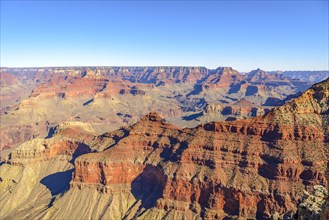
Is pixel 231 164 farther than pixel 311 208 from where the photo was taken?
Yes

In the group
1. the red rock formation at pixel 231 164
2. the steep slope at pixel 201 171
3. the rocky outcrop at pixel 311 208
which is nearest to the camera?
the rocky outcrop at pixel 311 208

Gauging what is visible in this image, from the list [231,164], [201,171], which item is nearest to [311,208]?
[231,164]

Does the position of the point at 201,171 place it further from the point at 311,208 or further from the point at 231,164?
the point at 311,208

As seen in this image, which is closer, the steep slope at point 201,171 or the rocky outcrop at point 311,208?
the rocky outcrop at point 311,208

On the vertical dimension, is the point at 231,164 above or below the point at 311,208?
below

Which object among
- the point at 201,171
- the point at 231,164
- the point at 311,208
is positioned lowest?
the point at 201,171

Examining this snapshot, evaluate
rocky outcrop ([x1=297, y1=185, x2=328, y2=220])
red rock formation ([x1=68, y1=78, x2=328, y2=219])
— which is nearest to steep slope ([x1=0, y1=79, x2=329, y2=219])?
red rock formation ([x1=68, y1=78, x2=328, y2=219])

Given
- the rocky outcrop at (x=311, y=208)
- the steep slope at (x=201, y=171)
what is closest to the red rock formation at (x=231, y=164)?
the steep slope at (x=201, y=171)

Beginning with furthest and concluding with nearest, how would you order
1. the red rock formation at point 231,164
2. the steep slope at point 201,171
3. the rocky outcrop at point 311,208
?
the steep slope at point 201,171 → the red rock formation at point 231,164 → the rocky outcrop at point 311,208

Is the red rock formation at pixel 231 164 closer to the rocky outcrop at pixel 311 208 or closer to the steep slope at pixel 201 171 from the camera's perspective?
the steep slope at pixel 201 171

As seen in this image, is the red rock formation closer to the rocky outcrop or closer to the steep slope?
the steep slope
